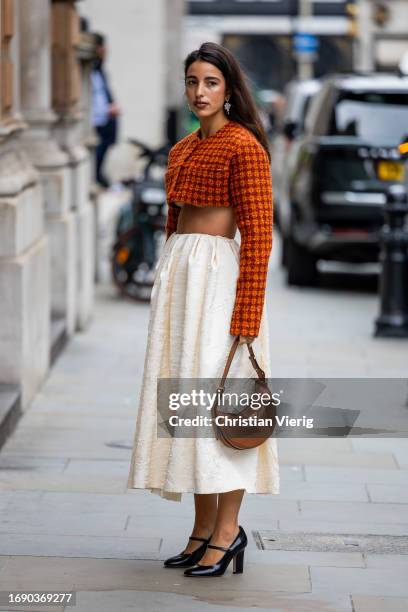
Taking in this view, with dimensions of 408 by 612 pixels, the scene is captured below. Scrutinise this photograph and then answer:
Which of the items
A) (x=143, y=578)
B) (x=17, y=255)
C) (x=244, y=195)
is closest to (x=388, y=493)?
(x=143, y=578)

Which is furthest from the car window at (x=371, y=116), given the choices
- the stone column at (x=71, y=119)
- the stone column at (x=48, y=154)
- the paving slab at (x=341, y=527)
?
the paving slab at (x=341, y=527)

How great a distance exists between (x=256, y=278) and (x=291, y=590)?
3.53ft

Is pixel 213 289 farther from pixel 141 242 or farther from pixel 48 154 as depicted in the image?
pixel 141 242

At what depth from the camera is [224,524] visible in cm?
541

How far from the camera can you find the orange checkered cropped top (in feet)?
17.2

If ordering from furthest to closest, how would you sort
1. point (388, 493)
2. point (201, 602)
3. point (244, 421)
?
1. point (388, 493)
2. point (244, 421)
3. point (201, 602)

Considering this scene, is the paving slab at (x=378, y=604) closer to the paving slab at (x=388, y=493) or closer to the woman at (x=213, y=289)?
the woman at (x=213, y=289)

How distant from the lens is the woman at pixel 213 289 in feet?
17.3

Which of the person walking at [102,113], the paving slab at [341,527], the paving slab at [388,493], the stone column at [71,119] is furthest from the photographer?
the person walking at [102,113]

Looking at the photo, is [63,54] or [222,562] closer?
[222,562]

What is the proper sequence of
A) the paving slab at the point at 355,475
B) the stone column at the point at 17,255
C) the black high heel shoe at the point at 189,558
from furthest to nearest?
1. the stone column at the point at 17,255
2. the paving slab at the point at 355,475
3. the black high heel shoe at the point at 189,558

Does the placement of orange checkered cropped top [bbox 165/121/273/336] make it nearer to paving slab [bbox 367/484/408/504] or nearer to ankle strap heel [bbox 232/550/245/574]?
ankle strap heel [bbox 232/550/245/574]

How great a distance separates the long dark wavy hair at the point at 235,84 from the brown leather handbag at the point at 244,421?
0.74m

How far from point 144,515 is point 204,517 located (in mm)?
824
